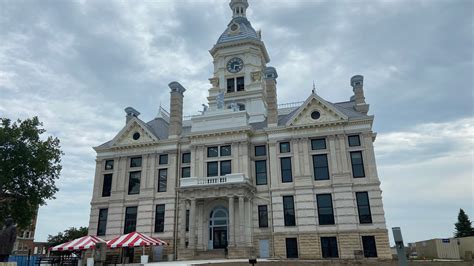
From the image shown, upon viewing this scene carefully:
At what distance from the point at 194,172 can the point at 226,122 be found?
6437 mm

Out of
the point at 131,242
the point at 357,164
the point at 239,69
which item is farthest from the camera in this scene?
the point at 239,69

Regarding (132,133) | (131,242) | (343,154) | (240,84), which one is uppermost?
(240,84)

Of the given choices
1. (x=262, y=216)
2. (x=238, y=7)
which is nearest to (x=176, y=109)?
(x=262, y=216)

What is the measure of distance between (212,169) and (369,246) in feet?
55.8

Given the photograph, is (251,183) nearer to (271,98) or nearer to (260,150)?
(260,150)

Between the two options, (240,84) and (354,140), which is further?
(240,84)

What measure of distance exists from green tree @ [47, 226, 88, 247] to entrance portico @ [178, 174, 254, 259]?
33081 mm

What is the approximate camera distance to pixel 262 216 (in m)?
35.5

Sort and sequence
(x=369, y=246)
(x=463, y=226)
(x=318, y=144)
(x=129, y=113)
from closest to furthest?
(x=369, y=246) < (x=318, y=144) < (x=129, y=113) < (x=463, y=226)

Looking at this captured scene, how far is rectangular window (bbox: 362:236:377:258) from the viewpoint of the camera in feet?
104

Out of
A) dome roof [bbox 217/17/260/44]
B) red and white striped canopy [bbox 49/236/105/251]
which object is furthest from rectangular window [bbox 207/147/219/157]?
dome roof [bbox 217/17/260/44]

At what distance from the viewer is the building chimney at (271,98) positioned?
125 ft

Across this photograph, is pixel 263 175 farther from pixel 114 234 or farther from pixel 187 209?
pixel 114 234

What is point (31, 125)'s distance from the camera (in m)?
31.3
